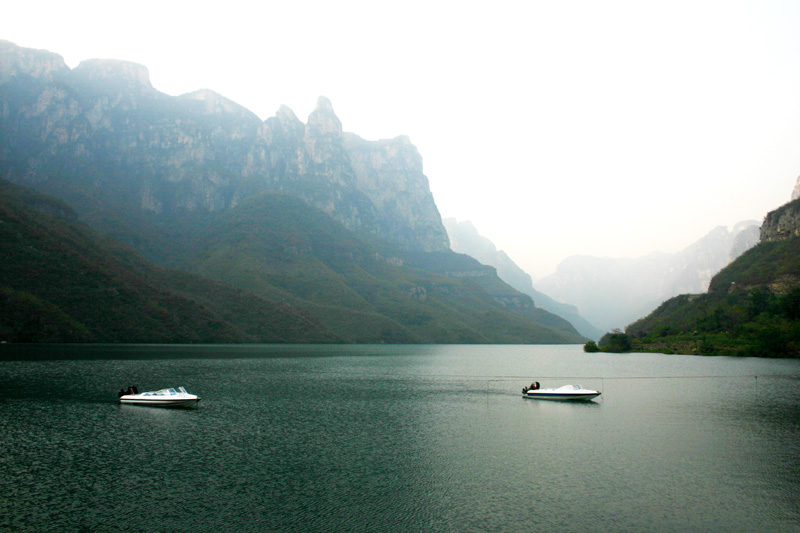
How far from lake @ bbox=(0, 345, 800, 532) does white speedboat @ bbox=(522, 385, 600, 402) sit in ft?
9.04

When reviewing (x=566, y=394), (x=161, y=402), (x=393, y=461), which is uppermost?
(x=566, y=394)

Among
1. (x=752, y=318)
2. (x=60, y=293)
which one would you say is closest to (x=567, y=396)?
(x=752, y=318)

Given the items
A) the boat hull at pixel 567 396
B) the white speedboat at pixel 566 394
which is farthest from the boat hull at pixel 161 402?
the boat hull at pixel 567 396

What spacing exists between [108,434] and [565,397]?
2250 inches

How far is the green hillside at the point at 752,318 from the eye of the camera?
5472 inches

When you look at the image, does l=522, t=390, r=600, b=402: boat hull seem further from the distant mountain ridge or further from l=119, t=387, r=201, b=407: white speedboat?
the distant mountain ridge

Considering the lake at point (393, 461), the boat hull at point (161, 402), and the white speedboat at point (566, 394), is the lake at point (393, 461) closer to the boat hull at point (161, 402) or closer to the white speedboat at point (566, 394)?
the boat hull at point (161, 402)

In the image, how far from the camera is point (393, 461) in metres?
36.9

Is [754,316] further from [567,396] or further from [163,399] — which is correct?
[163,399]

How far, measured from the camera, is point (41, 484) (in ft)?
97.9

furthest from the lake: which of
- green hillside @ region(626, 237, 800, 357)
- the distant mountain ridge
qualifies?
the distant mountain ridge

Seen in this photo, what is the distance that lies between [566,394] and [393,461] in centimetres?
4149

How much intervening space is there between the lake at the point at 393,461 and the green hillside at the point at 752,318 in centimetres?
8168

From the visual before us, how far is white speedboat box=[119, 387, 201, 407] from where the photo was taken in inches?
2304
